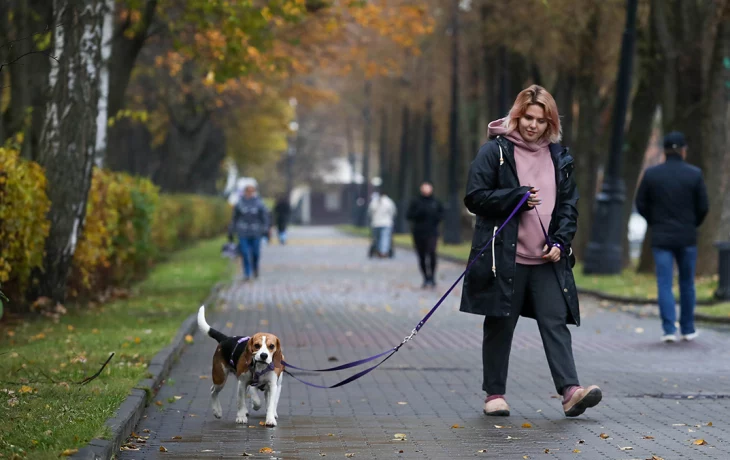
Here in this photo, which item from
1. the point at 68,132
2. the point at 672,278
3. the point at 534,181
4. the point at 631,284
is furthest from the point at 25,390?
the point at 631,284

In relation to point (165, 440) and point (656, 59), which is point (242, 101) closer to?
point (656, 59)

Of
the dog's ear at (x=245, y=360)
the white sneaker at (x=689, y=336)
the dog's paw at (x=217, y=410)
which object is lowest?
the white sneaker at (x=689, y=336)

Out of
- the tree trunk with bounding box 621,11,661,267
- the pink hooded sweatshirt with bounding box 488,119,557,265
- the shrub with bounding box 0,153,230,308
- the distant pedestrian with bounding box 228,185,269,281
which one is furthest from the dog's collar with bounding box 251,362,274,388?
the tree trunk with bounding box 621,11,661,267

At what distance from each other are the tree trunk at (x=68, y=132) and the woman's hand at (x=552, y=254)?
8644 mm

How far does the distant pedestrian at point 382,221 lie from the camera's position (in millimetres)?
35031

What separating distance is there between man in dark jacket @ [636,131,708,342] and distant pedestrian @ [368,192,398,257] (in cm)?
2176

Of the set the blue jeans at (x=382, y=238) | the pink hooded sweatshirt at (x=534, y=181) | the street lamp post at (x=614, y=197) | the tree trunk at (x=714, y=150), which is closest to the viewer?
the pink hooded sweatshirt at (x=534, y=181)

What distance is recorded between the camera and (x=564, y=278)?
8477 millimetres

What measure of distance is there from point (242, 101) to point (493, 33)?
1682 cm

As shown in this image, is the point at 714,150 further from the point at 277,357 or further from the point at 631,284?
the point at 277,357

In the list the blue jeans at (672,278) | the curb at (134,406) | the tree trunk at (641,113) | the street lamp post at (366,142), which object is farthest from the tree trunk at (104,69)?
the street lamp post at (366,142)

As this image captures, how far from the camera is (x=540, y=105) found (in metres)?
8.28

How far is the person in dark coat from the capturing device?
830 centimetres

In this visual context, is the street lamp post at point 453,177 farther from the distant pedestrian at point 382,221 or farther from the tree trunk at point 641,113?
the tree trunk at point 641,113
